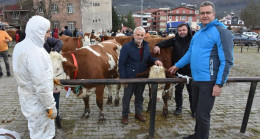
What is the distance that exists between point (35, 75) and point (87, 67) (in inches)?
76.5

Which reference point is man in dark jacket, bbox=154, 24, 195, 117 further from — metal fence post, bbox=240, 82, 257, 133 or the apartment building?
the apartment building

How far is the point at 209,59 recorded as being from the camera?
2.77 metres

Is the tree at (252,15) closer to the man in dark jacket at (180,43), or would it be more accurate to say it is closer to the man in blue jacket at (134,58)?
the man in dark jacket at (180,43)

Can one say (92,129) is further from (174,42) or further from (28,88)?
(174,42)

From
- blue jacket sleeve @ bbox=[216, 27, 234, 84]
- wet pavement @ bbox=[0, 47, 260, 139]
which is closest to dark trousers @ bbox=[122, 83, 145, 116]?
wet pavement @ bbox=[0, 47, 260, 139]

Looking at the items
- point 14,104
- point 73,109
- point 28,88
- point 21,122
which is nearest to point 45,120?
point 28,88

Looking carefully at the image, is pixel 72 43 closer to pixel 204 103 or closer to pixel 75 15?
pixel 204 103

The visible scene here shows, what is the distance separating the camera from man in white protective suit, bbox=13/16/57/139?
2287 mm

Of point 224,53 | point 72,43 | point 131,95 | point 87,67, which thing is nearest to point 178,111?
point 131,95

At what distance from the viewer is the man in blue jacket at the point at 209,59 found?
266 cm

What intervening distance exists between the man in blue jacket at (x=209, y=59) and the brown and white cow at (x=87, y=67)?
2.07 m

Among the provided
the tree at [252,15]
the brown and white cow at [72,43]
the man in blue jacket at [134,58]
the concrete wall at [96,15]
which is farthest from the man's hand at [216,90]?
the tree at [252,15]

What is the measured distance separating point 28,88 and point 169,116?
335 centimetres

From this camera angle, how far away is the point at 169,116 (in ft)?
15.9
